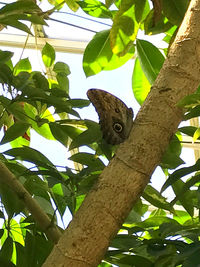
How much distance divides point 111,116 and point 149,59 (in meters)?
0.54

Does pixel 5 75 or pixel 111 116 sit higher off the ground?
pixel 5 75

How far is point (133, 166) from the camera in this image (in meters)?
1.02

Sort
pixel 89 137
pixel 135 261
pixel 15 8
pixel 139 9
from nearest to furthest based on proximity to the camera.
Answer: pixel 135 261
pixel 89 137
pixel 15 8
pixel 139 9

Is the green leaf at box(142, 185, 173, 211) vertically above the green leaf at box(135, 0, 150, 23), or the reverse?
the green leaf at box(135, 0, 150, 23)

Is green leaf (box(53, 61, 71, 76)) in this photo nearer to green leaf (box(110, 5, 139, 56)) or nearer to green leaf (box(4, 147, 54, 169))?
green leaf (box(110, 5, 139, 56))

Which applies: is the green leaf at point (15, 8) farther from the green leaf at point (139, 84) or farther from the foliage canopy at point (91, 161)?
the green leaf at point (139, 84)

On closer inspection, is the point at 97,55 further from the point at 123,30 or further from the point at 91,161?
the point at 91,161

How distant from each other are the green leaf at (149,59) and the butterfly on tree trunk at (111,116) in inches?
18.2

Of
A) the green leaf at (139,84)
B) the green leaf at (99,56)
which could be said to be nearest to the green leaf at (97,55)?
the green leaf at (99,56)

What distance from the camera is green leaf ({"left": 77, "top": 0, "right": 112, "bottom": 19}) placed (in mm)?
1817

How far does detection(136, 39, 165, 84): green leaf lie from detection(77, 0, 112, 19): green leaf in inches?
6.8

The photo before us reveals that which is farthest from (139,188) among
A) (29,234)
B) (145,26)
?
(145,26)

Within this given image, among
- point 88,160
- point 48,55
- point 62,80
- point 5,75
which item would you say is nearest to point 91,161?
point 88,160

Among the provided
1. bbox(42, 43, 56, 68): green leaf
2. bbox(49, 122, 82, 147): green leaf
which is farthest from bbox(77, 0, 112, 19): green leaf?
bbox(49, 122, 82, 147): green leaf
